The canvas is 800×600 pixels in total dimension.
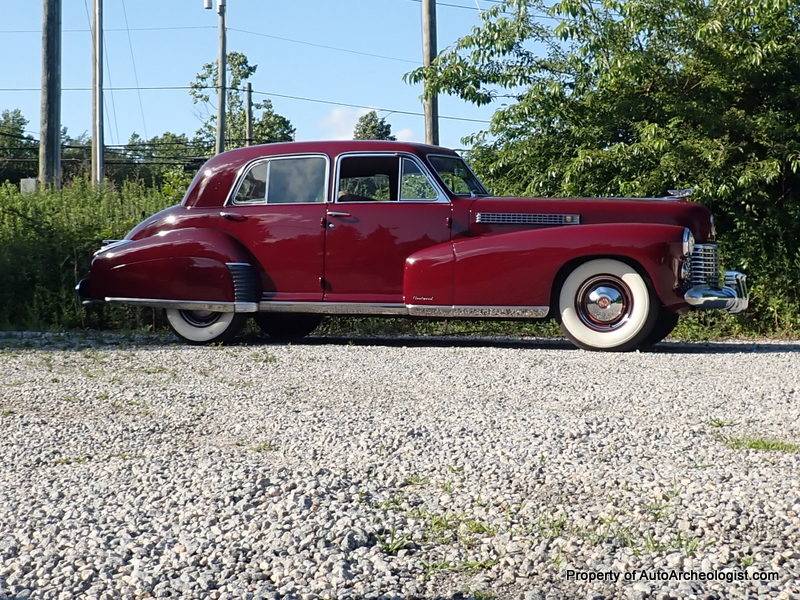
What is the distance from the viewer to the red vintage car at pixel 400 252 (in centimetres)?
934

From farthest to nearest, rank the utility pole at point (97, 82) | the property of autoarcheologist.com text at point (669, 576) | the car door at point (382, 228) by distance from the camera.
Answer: the utility pole at point (97, 82) < the car door at point (382, 228) < the property of autoarcheologist.com text at point (669, 576)

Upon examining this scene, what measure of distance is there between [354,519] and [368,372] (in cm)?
401

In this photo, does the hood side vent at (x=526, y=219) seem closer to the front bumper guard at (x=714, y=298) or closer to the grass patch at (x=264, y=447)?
the front bumper guard at (x=714, y=298)

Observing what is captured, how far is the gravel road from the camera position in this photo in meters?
3.41

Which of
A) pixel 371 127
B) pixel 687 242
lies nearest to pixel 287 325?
pixel 687 242

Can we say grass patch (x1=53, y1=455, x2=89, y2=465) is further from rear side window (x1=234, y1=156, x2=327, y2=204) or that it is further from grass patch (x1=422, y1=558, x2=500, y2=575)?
rear side window (x1=234, y1=156, x2=327, y2=204)

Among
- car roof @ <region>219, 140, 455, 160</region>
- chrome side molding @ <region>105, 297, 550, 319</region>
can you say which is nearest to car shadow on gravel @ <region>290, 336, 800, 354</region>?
chrome side molding @ <region>105, 297, 550, 319</region>

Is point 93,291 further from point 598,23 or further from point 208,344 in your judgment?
point 598,23

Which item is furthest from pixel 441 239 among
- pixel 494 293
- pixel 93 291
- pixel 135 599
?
pixel 135 599

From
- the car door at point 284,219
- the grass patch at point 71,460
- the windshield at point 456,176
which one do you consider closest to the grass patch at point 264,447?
the grass patch at point 71,460

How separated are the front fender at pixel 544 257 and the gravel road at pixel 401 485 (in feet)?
5.83

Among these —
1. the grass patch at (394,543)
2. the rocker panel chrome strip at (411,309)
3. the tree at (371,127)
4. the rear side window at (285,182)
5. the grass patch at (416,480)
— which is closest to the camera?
the grass patch at (394,543)

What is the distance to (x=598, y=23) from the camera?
13.6m

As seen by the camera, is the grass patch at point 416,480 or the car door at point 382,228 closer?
the grass patch at point 416,480
